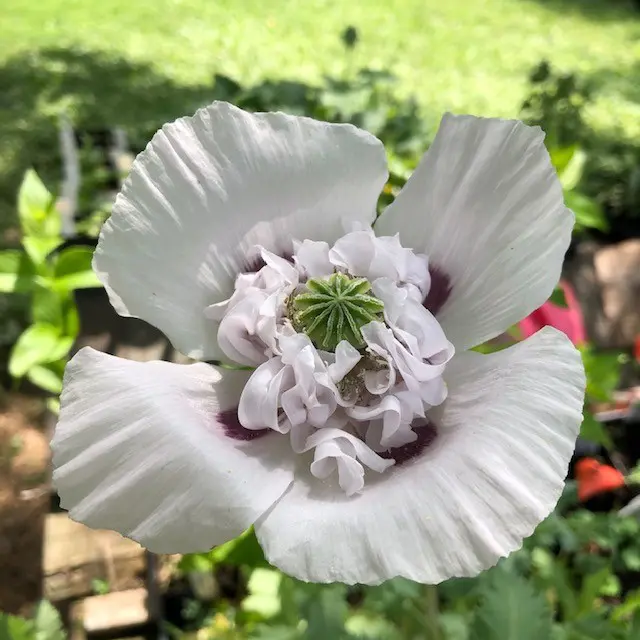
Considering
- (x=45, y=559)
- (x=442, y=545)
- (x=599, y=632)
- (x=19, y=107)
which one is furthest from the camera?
(x=19, y=107)

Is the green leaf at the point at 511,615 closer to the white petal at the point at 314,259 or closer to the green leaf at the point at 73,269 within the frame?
the white petal at the point at 314,259

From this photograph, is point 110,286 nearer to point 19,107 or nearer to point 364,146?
point 364,146

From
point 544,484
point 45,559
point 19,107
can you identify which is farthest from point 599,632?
point 19,107

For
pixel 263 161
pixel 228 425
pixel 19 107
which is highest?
pixel 263 161

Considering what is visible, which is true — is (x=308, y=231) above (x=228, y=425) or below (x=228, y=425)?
above

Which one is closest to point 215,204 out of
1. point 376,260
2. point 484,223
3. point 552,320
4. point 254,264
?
point 254,264

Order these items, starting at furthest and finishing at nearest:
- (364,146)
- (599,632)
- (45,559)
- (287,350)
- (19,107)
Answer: (19,107) < (45,559) < (599,632) < (364,146) < (287,350)
